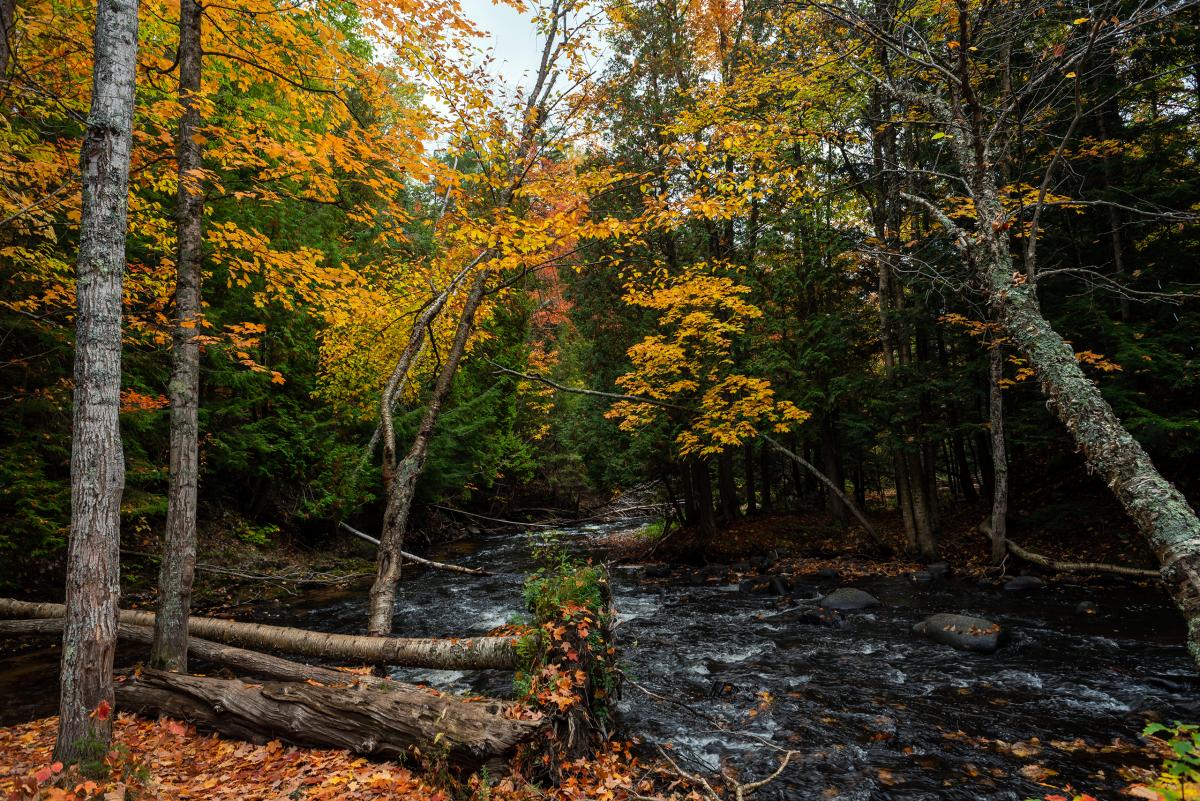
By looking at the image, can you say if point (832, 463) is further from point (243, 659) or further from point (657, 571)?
point (243, 659)

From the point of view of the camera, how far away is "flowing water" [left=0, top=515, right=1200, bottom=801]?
16.8ft

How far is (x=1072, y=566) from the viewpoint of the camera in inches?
423

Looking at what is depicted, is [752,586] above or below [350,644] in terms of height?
below

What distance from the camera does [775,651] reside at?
334 inches

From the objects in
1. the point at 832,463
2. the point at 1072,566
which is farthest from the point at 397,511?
the point at 832,463

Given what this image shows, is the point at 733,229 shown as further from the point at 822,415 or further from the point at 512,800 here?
the point at 512,800

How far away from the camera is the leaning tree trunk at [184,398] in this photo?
5.74 m

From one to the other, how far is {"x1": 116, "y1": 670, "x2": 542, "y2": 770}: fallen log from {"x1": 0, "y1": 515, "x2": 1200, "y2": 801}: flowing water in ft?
7.31

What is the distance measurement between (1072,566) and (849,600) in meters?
4.65

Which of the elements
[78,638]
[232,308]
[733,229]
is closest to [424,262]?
[232,308]

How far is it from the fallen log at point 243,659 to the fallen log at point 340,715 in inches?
14.3

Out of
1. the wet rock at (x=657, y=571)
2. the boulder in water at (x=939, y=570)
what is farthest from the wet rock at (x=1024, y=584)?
the wet rock at (x=657, y=571)

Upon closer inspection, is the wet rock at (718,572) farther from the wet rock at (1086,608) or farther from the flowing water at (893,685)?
the wet rock at (1086,608)

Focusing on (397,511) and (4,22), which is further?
(397,511)
